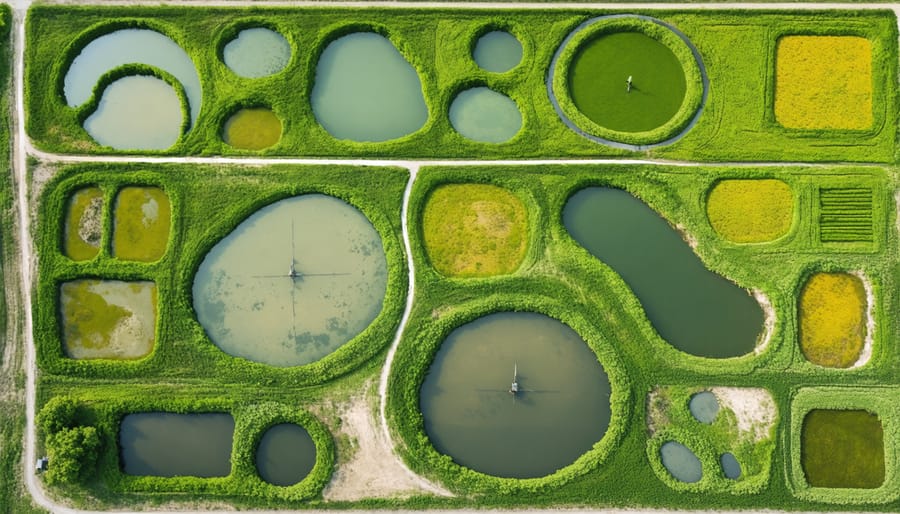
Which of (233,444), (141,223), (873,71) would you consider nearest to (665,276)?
(873,71)

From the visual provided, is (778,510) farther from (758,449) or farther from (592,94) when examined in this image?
(592,94)

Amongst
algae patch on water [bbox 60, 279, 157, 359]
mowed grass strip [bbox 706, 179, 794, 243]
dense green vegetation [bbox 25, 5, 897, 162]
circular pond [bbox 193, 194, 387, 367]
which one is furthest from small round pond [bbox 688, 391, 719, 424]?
algae patch on water [bbox 60, 279, 157, 359]

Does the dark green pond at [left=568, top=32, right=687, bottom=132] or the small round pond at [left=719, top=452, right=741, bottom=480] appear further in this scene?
the dark green pond at [left=568, top=32, right=687, bottom=132]

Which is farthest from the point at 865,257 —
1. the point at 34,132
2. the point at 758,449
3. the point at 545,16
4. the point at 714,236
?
the point at 34,132

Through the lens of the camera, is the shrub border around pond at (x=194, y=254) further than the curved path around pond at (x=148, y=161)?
Yes

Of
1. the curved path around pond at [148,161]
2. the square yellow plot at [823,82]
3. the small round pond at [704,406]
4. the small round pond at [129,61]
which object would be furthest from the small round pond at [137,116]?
the square yellow plot at [823,82]

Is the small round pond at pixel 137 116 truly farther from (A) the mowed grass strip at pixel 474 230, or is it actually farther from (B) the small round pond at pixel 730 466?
(B) the small round pond at pixel 730 466

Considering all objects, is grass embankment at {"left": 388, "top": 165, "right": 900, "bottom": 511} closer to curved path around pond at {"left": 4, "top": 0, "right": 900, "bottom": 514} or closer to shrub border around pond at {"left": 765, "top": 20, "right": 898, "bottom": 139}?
curved path around pond at {"left": 4, "top": 0, "right": 900, "bottom": 514}
